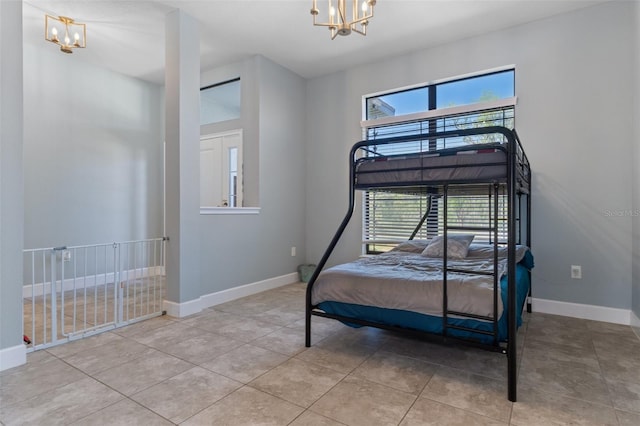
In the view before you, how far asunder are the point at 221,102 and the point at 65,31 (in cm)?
179

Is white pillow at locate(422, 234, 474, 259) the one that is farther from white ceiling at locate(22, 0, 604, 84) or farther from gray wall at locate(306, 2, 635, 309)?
white ceiling at locate(22, 0, 604, 84)

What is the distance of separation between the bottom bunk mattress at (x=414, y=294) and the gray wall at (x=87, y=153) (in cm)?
360

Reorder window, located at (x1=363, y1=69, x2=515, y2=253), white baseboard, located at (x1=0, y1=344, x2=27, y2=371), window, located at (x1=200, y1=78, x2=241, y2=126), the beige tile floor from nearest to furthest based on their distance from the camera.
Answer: the beige tile floor
white baseboard, located at (x1=0, y1=344, x2=27, y2=371)
window, located at (x1=363, y1=69, x2=515, y2=253)
window, located at (x1=200, y1=78, x2=241, y2=126)

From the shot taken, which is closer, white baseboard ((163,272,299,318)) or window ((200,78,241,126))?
white baseboard ((163,272,299,318))

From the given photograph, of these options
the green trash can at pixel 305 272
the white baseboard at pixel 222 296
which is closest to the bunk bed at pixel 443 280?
the white baseboard at pixel 222 296

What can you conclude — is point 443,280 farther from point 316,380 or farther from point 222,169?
point 222,169

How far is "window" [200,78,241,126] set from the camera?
14.7ft

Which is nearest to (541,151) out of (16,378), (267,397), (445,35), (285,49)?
(445,35)

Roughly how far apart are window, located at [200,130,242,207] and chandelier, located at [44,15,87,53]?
1.67 m

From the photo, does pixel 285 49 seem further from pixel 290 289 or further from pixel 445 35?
pixel 290 289

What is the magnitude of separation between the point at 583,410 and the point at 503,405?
37 cm

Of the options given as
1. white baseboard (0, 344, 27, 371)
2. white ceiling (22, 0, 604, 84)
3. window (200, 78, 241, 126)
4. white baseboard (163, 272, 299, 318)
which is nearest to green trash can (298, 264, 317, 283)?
white baseboard (163, 272, 299, 318)

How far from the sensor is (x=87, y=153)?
434 cm

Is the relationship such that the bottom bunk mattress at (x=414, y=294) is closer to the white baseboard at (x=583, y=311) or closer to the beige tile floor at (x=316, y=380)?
the beige tile floor at (x=316, y=380)
